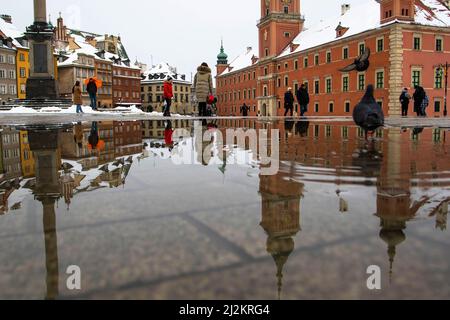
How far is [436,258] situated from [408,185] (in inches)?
61.2

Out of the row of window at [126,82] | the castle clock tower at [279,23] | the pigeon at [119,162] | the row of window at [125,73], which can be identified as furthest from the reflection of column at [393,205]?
the row of window at [125,73]

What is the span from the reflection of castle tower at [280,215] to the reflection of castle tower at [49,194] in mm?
772

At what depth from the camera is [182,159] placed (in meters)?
5.00

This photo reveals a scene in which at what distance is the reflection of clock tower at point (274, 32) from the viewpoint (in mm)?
63562

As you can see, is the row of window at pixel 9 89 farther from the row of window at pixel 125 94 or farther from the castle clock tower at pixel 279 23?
the castle clock tower at pixel 279 23

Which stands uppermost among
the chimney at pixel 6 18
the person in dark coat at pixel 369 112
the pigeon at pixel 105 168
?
the chimney at pixel 6 18

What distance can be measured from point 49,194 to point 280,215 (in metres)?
1.56

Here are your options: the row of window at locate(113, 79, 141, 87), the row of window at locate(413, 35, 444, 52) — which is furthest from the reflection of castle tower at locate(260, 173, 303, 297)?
the row of window at locate(113, 79, 141, 87)

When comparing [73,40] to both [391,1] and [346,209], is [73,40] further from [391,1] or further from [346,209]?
[346,209]

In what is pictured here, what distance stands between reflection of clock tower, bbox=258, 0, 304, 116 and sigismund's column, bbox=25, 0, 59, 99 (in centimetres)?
4151

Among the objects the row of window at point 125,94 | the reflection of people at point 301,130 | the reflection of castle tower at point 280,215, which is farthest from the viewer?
the row of window at point 125,94

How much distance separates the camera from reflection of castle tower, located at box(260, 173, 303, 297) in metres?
1.64

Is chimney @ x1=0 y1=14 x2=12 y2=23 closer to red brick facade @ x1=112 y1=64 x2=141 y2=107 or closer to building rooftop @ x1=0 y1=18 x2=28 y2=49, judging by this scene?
building rooftop @ x1=0 y1=18 x2=28 y2=49

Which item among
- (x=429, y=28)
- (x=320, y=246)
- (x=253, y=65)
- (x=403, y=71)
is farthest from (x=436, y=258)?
(x=253, y=65)
